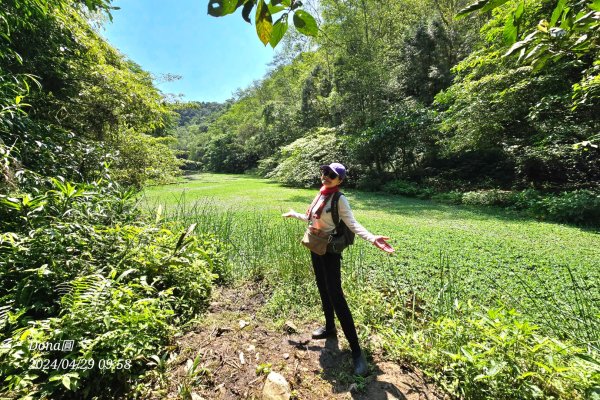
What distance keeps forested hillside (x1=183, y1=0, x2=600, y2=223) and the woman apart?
45.5 inches

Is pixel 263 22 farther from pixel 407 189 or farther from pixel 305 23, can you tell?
pixel 407 189

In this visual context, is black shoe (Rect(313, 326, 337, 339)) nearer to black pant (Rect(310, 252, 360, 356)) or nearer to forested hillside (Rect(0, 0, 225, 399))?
black pant (Rect(310, 252, 360, 356))

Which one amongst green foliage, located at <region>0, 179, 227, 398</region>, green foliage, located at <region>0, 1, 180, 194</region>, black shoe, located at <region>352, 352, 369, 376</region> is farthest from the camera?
green foliage, located at <region>0, 1, 180, 194</region>

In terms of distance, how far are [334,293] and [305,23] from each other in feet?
5.09

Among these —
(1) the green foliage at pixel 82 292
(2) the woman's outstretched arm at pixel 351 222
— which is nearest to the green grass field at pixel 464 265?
(2) the woman's outstretched arm at pixel 351 222

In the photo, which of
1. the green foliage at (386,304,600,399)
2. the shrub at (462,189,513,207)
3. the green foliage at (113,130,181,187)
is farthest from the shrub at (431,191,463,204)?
the green foliage at (113,130,181,187)

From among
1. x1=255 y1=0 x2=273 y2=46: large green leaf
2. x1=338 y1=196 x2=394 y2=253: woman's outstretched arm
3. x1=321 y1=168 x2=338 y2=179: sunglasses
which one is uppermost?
x1=255 y1=0 x2=273 y2=46: large green leaf

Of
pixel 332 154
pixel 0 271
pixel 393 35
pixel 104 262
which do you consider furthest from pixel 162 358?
pixel 393 35

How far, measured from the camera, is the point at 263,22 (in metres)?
0.69

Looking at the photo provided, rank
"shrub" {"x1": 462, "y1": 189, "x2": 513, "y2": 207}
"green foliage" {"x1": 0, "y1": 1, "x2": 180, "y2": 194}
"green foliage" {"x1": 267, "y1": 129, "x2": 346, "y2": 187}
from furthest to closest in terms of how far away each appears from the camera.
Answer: "green foliage" {"x1": 267, "y1": 129, "x2": 346, "y2": 187}, "shrub" {"x1": 462, "y1": 189, "x2": 513, "y2": 207}, "green foliage" {"x1": 0, "y1": 1, "x2": 180, "y2": 194}

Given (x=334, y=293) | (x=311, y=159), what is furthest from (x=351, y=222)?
(x=311, y=159)

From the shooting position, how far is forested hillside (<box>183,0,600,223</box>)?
627cm

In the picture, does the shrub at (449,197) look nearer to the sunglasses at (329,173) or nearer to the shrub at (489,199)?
the shrub at (489,199)

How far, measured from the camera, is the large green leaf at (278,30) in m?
0.73
